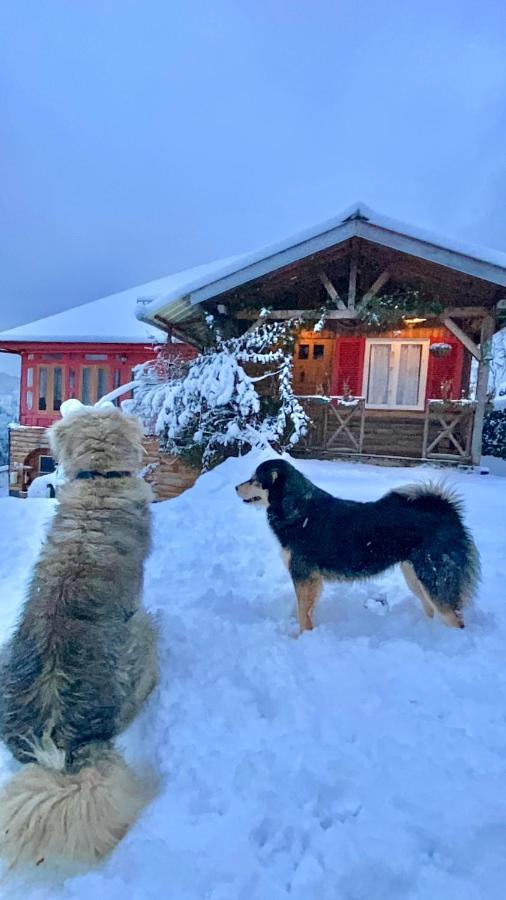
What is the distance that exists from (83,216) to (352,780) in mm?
53519

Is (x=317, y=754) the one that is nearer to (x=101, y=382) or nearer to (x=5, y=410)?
(x=101, y=382)

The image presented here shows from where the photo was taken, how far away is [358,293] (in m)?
10.8

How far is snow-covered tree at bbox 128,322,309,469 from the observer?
8.33 metres

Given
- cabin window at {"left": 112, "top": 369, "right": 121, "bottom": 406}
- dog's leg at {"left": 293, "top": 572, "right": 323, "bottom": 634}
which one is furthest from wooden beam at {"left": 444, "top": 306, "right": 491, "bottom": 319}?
cabin window at {"left": 112, "top": 369, "right": 121, "bottom": 406}

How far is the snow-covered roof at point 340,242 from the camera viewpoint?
307 inches

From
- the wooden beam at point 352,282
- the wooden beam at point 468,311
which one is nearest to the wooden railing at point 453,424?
the wooden beam at point 468,311

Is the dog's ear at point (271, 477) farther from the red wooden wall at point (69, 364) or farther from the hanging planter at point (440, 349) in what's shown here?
the red wooden wall at point (69, 364)

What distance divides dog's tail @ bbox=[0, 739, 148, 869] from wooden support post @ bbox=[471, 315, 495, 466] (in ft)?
30.3

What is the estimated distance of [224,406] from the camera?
28.3 ft

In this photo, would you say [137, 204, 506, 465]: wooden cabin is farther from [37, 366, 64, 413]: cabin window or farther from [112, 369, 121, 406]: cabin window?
[37, 366, 64, 413]: cabin window

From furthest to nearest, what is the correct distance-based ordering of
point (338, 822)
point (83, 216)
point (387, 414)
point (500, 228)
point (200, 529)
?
point (500, 228) → point (83, 216) → point (387, 414) → point (200, 529) → point (338, 822)

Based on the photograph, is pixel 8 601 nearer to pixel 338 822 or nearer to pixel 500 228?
pixel 338 822

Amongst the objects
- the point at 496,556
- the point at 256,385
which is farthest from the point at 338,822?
the point at 256,385

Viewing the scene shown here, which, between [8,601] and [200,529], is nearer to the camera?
[8,601]
